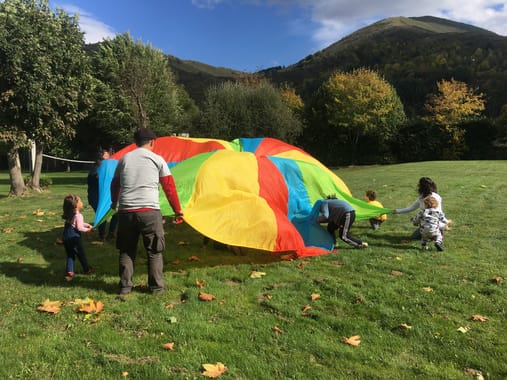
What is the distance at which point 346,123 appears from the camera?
3547cm

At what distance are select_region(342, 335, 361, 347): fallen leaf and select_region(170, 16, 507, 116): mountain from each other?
5814 centimetres

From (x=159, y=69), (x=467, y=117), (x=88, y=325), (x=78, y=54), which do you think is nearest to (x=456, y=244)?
(x=88, y=325)

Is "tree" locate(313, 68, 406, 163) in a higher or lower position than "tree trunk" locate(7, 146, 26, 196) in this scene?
higher

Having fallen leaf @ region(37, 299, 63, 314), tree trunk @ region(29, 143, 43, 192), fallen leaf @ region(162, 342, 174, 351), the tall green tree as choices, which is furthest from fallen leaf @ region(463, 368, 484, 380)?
tree trunk @ region(29, 143, 43, 192)

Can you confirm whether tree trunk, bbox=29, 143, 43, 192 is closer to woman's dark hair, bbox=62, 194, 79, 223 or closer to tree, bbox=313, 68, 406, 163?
woman's dark hair, bbox=62, 194, 79, 223

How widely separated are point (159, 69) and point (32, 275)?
82.9ft

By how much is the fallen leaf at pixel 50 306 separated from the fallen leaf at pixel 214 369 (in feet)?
7.26

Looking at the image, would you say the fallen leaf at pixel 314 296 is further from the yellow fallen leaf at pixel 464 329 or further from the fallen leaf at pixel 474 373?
the fallen leaf at pixel 474 373

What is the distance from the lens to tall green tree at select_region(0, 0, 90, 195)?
13.7m

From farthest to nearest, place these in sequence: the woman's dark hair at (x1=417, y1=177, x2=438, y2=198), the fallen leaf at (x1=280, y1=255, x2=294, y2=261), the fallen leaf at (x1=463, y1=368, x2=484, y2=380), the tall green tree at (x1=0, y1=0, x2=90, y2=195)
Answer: the tall green tree at (x1=0, y1=0, x2=90, y2=195) < the woman's dark hair at (x1=417, y1=177, x2=438, y2=198) < the fallen leaf at (x1=280, y1=255, x2=294, y2=261) < the fallen leaf at (x1=463, y1=368, x2=484, y2=380)

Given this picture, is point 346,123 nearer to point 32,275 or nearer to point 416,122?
point 416,122

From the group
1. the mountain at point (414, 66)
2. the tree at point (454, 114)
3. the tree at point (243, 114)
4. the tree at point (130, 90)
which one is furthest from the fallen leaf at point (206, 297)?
the mountain at point (414, 66)

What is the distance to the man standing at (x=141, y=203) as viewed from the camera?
16.1 ft

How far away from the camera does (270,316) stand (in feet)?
14.7
